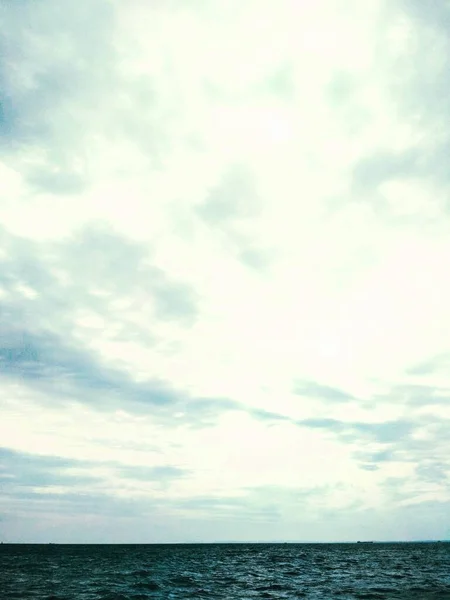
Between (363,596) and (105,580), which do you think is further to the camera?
(105,580)

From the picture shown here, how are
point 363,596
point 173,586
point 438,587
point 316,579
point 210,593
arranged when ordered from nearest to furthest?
point 363,596 → point 210,593 → point 438,587 → point 173,586 → point 316,579

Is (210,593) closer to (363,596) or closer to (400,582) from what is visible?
(363,596)

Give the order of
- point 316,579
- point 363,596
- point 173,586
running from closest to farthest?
1. point 363,596
2. point 173,586
3. point 316,579

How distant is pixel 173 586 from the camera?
56688 mm

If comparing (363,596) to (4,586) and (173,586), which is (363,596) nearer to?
(173,586)

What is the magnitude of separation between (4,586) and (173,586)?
21.4 meters

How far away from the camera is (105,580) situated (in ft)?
216

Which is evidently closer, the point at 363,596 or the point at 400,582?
the point at 363,596

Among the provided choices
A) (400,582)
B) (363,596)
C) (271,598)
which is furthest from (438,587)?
(271,598)

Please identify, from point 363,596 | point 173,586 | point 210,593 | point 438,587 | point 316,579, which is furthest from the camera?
point 316,579

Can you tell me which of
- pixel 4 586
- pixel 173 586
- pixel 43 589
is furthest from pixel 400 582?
pixel 4 586

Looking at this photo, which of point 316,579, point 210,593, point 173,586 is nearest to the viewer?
point 210,593

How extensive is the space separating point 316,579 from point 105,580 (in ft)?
97.3

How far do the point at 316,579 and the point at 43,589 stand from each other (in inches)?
1399
